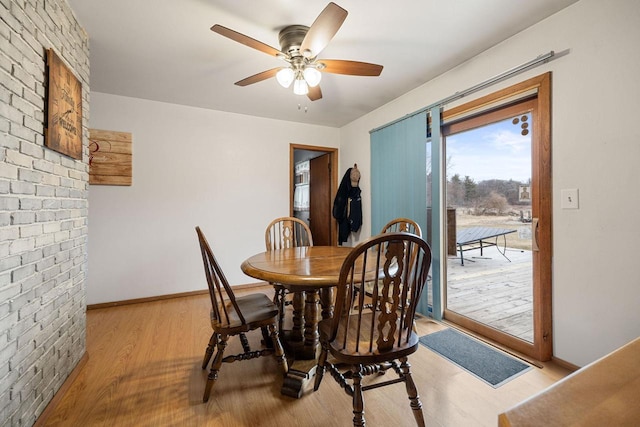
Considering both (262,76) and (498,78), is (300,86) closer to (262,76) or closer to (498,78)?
(262,76)

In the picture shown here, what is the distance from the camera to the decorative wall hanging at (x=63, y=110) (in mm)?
1422

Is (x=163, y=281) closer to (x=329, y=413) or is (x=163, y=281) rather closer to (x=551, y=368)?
(x=329, y=413)

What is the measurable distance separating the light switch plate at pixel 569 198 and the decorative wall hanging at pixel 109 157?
4017 mm

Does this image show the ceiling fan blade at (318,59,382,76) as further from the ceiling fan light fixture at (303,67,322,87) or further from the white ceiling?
the white ceiling

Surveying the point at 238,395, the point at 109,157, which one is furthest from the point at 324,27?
the point at 109,157

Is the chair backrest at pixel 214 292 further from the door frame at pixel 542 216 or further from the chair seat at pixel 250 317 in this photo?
the door frame at pixel 542 216

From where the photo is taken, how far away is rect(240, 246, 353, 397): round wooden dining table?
1.38m

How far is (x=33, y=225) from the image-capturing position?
1.31m

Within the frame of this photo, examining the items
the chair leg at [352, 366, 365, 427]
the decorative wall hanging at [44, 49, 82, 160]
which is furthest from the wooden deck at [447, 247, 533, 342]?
the decorative wall hanging at [44, 49, 82, 160]

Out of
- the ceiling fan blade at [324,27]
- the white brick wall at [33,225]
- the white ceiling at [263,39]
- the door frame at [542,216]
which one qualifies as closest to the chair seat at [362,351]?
the door frame at [542,216]

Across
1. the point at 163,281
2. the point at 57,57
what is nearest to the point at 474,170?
the point at 57,57

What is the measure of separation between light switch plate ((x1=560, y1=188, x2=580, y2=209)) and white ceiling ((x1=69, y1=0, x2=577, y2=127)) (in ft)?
3.80

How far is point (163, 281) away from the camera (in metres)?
3.25

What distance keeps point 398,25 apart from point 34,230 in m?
2.45
